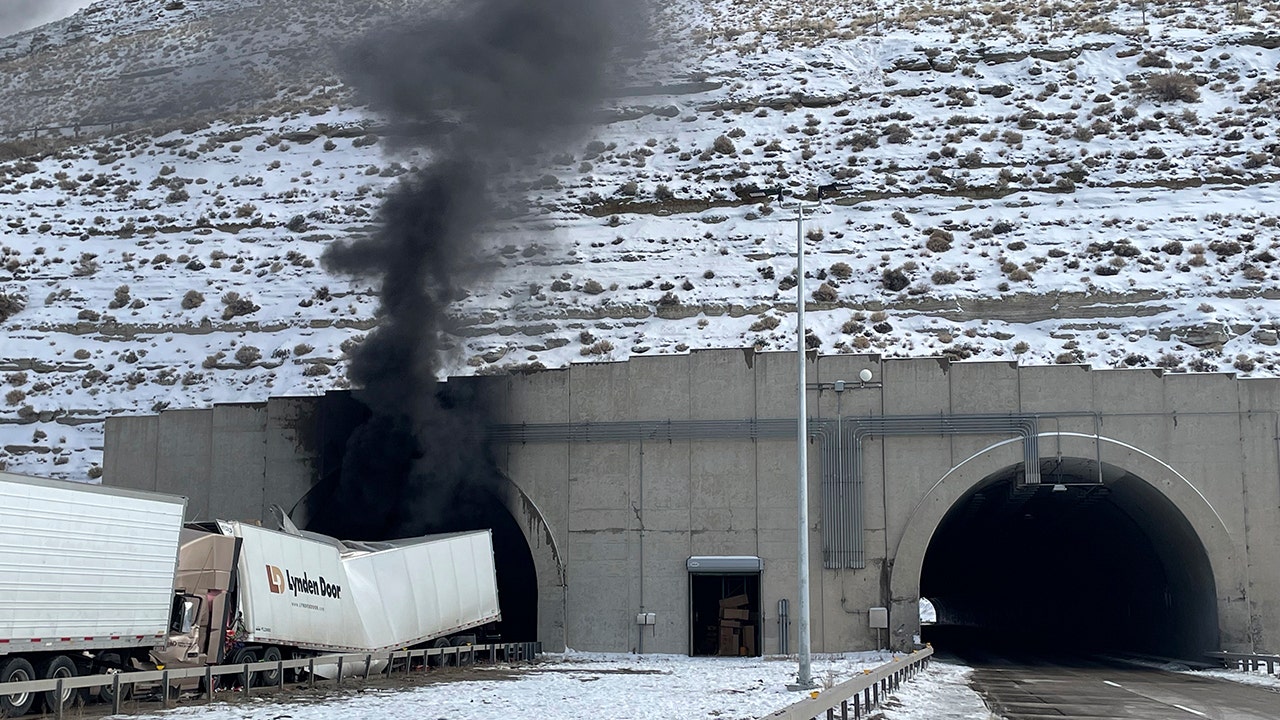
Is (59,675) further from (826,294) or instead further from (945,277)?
(945,277)

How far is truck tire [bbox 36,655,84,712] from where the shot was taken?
61.7 feet

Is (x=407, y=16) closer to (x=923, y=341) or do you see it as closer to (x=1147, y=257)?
(x=923, y=341)

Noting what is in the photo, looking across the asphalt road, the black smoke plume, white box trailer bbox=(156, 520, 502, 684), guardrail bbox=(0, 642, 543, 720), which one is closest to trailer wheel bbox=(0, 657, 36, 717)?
guardrail bbox=(0, 642, 543, 720)

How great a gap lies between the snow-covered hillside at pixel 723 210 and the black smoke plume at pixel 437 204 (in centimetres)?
261

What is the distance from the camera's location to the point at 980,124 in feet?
222

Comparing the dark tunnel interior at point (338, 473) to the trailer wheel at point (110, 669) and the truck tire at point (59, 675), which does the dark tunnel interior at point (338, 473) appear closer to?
the trailer wheel at point (110, 669)

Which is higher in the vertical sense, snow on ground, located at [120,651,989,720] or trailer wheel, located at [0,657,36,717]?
trailer wheel, located at [0,657,36,717]

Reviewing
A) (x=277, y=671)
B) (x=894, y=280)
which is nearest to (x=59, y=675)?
(x=277, y=671)

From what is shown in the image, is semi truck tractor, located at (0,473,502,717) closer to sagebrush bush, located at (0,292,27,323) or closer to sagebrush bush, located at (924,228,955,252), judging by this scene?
sagebrush bush, located at (924,228,955,252)

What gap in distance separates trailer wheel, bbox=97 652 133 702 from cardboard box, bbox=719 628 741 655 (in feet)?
60.8

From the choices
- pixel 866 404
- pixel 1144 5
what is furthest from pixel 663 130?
pixel 866 404

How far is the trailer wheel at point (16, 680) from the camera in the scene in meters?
18.0

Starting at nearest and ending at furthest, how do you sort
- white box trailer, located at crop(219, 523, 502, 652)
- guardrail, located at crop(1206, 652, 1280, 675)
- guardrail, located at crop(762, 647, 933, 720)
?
guardrail, located at crop(762, 647, 933, 720)
white box trailer, located at crop(219, 523, 502, 652)
guardrail, located at crop(1206, 652, 1280, 675)

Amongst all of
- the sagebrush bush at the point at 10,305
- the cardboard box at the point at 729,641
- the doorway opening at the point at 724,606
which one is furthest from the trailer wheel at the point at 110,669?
the sagebrush bush at the point at 10,305
